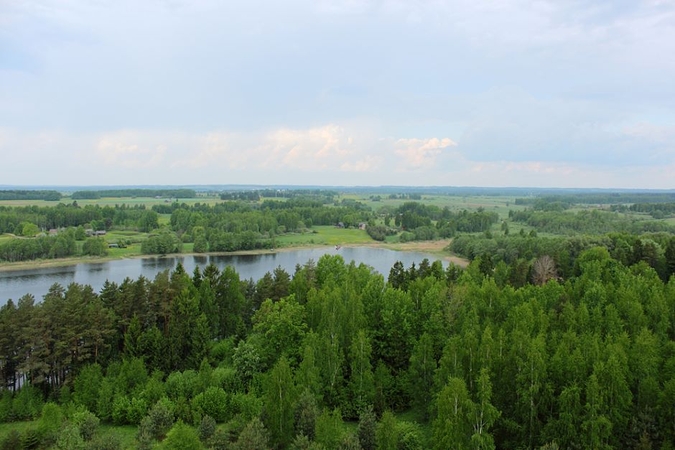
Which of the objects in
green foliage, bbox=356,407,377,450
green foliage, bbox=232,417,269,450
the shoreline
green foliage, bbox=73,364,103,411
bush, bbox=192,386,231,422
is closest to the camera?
green foliage, bbox=232,417,269,450

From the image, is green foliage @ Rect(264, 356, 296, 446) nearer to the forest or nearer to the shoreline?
the forest

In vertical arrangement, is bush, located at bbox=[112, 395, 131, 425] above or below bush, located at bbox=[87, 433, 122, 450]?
below

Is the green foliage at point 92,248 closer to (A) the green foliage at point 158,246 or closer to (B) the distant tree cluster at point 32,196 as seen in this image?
(A) the green foliage at point 158,246

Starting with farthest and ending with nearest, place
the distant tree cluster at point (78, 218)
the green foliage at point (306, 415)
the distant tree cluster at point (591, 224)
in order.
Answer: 1. the distant tree cluster at point (78, 218)
2. the distant tree cluster at point (591, 224)
3. the green foliage at point (306, 415)

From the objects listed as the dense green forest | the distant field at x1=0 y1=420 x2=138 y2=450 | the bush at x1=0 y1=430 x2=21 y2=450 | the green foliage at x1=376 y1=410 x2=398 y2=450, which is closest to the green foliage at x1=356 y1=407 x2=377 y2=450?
the dense green forest

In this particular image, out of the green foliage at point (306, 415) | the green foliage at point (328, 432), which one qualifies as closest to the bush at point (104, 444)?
the green foliage at point (306, 415)

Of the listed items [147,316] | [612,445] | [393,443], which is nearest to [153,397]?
[147,316]

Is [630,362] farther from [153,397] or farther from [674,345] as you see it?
[153,397]
